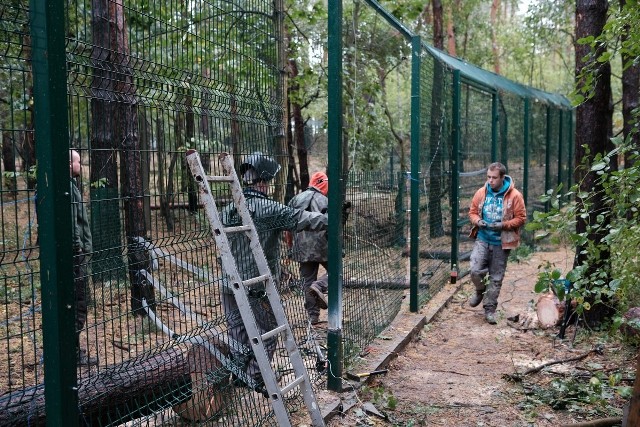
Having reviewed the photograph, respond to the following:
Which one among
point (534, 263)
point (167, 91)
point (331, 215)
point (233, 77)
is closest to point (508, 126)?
point (534, 263)

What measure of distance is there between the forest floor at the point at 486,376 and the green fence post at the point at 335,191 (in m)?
0.35

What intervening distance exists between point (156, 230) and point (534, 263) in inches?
401

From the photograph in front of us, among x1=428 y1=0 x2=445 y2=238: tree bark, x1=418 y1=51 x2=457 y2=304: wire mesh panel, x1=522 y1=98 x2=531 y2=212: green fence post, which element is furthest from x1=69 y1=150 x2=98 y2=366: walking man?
x1=522 y1=98 x2=531 y2=212: green fence post

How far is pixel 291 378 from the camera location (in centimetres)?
493

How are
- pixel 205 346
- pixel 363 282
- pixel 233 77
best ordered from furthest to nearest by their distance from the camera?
pixel 363 282, pixel 233 77, pixel 205 346

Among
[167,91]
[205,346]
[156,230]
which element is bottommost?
[205,346]

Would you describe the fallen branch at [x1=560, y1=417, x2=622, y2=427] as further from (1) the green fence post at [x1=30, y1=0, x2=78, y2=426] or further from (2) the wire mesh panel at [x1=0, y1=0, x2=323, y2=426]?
(1) the green fence post at [x1=30, y1=0, x2=78, y2=426]

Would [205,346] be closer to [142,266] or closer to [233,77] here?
[142,266]

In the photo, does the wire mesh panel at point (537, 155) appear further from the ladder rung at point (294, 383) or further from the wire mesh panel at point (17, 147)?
the wire mesh panel at point (17, 147)

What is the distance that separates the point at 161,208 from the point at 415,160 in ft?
15.3

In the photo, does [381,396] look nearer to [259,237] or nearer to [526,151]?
[259,237]

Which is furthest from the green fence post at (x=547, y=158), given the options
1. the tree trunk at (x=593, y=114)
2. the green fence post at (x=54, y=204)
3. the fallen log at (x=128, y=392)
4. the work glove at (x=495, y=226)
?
the green fence post at (x=54, y=204)

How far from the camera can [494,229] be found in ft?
27.7

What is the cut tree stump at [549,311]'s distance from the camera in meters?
7.62
